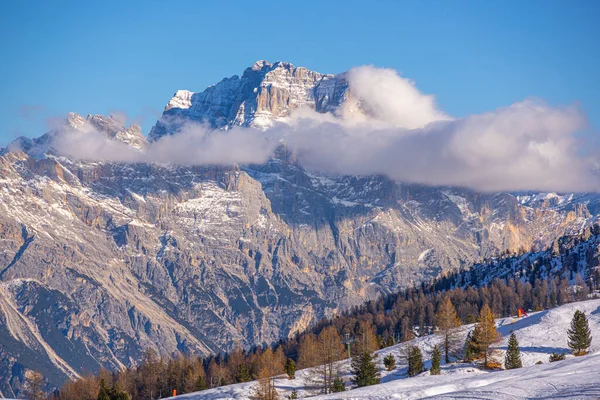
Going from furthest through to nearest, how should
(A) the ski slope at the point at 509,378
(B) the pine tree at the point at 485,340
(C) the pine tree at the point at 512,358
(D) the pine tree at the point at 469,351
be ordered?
(D) the pine tree at the point at 469,351 → (B) the pine tree at the point at 485,340 → (C) the pine tree at the point at 512,358 → (A) the ski slope at the point at 509,378

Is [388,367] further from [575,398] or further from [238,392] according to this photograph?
[575,398]

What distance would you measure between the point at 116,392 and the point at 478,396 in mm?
80661

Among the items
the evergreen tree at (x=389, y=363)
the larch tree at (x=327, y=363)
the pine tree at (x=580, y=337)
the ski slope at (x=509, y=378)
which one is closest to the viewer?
the ski slope at (x=509, y=378)

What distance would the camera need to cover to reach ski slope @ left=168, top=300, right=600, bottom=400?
77688 mm

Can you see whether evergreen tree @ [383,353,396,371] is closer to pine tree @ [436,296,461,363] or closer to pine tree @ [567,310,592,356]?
pine tree @ [436,296,461,363]

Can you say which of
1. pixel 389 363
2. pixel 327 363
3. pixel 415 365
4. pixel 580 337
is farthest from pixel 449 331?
pixel 327 363

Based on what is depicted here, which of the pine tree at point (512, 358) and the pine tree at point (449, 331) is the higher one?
the pine tree at point (449, 331)

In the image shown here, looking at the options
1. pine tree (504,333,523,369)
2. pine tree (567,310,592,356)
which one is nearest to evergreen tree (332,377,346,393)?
pine tree (504,333,523,369)

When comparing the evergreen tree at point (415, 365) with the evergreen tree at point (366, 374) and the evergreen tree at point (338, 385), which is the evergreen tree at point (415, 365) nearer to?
the evergreen tree at point (366, 374)

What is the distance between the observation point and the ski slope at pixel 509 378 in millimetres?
77688

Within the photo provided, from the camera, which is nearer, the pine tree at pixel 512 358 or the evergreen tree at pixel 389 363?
the pine tree at pixel 512 358

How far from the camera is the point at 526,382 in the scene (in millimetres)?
83562

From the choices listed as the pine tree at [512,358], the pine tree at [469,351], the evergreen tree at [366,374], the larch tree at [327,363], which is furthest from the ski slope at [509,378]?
the evergreen tree at [366,374]

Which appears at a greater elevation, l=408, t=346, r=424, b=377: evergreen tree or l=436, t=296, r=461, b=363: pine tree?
l=436, t=296, r=461, b=363: pine tree
